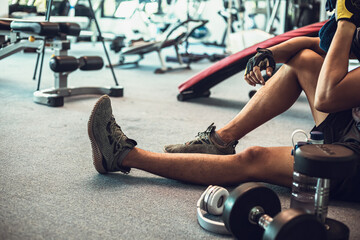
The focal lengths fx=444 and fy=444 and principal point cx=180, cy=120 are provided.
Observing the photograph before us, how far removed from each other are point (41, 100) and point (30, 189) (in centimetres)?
162

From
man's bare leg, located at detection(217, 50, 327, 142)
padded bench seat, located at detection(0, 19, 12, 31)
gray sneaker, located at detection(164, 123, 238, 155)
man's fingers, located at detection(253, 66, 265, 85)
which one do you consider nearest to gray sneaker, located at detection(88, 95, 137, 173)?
gray sneaker, located at detection(164, 123, 238, 155)

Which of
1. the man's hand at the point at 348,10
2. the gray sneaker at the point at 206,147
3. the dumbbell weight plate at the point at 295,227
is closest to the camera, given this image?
the dumbbell weight plate at the point at 295,227

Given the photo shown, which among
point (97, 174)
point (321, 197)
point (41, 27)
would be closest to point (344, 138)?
point (321, 197)

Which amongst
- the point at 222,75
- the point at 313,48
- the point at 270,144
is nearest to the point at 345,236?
the point at 313,48

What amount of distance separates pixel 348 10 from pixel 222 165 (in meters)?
0.59

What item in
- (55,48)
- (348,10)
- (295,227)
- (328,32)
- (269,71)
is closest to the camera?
(295,227)

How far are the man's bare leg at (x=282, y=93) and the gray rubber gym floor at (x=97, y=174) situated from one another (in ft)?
0.84

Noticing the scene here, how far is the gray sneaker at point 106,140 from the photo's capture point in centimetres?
149

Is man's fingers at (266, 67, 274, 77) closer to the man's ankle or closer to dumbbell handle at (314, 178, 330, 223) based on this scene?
the man's ankle

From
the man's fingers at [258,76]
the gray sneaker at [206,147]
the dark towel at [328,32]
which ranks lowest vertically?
the gray sneaker at [206,147]

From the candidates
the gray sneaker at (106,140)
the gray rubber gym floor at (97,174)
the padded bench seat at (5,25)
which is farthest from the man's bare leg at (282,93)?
the padded bench seat at (5,25)

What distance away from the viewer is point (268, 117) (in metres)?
1.59

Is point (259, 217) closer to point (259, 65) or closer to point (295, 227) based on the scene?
point (295, 227)

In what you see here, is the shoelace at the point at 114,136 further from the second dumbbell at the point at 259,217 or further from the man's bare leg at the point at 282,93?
the second dumbbell at the point at 259,217
